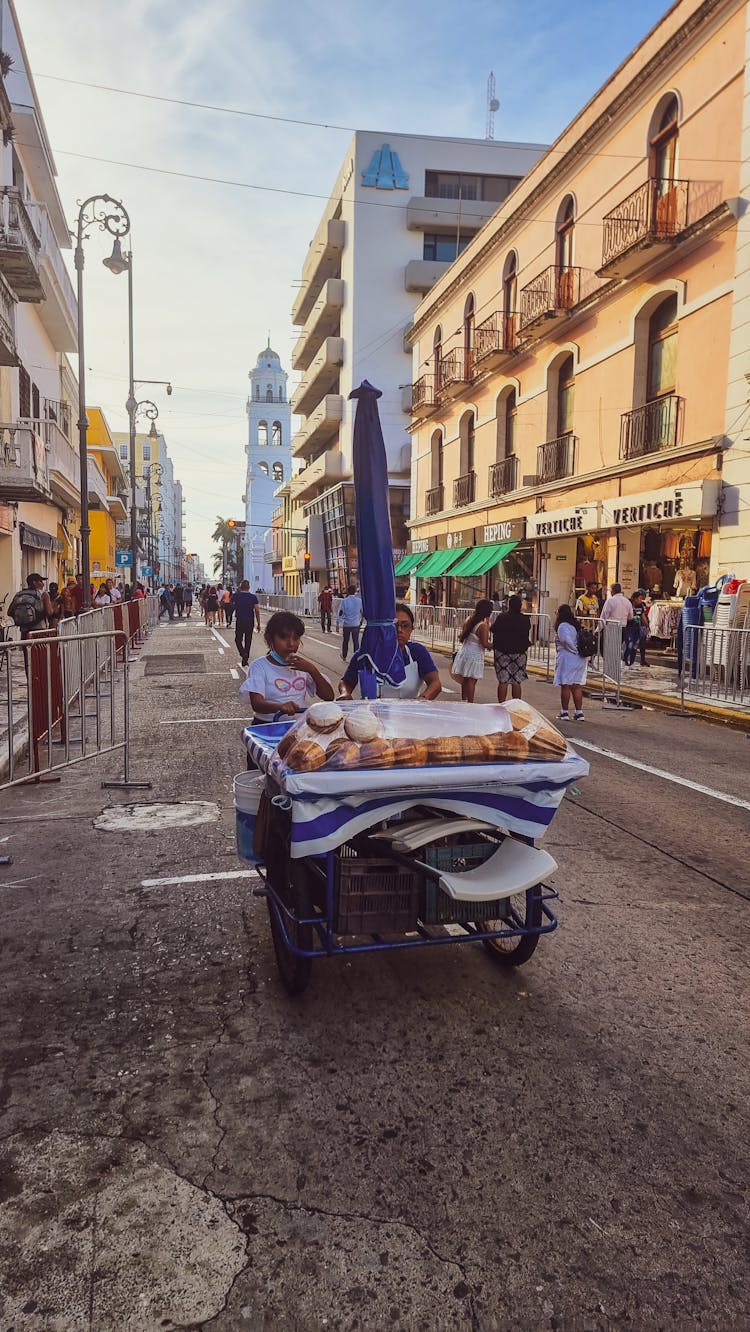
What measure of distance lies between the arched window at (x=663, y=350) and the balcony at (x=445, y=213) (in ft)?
97.7

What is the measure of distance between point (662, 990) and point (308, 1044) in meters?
1.62

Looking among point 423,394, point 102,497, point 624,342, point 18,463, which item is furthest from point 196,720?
point 102,497

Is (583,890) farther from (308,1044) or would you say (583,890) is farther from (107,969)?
(107,969)

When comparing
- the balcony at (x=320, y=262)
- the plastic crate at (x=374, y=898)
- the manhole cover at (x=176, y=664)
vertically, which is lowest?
the manhole cover at (x=176, y=664)

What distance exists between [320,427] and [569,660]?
43220 mm

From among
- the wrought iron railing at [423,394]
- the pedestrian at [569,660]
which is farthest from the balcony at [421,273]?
the pedestrian at [569,660]

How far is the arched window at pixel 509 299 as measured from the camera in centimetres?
2530

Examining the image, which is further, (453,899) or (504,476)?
(504,476)

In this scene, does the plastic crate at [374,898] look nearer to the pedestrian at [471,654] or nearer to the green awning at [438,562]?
the pedestrian at [471,654]

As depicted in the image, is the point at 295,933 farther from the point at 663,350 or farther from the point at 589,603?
the point at 663,350

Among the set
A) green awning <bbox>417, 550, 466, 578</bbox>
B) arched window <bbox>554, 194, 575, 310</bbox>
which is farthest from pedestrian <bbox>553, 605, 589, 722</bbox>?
green awning <bbox>417, 550, 466, 578</bbox>

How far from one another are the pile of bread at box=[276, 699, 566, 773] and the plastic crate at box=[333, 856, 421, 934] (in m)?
0.45

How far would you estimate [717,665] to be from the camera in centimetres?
1223

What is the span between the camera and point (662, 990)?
3.73 meters
